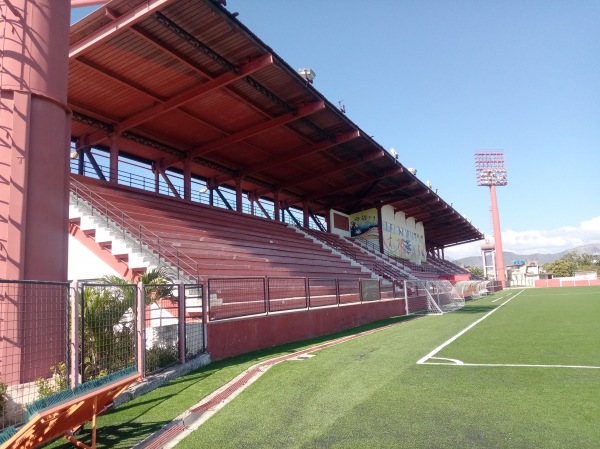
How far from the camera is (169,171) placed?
83.7ft

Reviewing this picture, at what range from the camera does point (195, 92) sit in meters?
16.1

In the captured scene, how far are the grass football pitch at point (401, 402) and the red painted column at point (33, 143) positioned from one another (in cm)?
302

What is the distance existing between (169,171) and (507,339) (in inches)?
780

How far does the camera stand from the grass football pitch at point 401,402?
459cm

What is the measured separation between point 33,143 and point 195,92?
9015 millimetres

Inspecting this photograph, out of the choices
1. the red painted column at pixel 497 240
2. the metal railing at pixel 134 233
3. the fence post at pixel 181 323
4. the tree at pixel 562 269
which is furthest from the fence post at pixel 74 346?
the tree at pixel 562 269

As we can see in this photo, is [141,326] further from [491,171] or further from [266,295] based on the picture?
[491,171]

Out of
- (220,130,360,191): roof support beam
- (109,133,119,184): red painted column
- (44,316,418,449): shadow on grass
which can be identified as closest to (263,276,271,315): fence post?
(44,316,418,449): shadow on grass

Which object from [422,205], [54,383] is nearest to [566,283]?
[422,205]

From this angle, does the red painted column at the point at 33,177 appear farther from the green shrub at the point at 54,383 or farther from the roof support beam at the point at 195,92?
the roof support beam at the point at 195,92

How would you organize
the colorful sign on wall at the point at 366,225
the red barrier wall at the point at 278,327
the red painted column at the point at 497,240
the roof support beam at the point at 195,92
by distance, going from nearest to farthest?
1. the red barrier wall at the point at 278,327
2. the roof support beam at the point at 195,92
3. the colorful sign on wall at the point at 366,225
4. the red painted column at the point at 497,240

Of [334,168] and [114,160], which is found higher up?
[334,168]

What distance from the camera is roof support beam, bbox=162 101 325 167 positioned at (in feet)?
60.1

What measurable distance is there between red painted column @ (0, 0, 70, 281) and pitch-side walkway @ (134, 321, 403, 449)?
3540 mm
